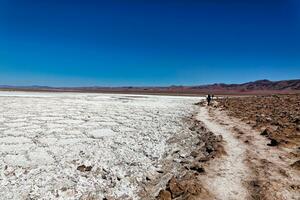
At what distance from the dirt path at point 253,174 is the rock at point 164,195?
755 mm

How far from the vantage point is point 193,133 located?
10.5 meters

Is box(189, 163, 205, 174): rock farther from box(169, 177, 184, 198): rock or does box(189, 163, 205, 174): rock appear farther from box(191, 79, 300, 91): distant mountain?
box(191, 79, 300, 91): distant mountain

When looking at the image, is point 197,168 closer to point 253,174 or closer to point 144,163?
point 253,174

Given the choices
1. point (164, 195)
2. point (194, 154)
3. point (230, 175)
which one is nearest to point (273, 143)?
point (194, 154)

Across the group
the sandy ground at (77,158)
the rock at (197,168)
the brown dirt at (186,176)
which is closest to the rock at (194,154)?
the brown dirt at (186,176)

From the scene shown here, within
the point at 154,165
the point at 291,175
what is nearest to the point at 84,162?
the point at 154,165

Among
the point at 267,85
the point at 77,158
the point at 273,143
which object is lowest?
the point at 77,158

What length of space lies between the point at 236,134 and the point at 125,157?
462 cm

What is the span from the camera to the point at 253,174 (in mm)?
5539

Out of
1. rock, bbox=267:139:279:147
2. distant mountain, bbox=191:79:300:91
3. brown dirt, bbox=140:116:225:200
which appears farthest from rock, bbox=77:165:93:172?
distant mountain, bbox=191:79:300:91

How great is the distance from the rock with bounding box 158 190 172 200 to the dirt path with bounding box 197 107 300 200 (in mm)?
755

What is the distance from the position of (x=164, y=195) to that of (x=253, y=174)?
1.94 meters

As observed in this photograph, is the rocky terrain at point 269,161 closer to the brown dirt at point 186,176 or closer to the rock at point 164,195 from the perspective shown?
the brown dirt at point 186,176

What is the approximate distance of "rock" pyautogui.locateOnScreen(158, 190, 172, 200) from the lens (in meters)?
4.68
